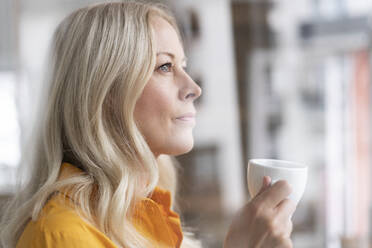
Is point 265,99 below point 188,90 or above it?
below

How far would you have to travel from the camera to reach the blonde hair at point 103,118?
844 mm

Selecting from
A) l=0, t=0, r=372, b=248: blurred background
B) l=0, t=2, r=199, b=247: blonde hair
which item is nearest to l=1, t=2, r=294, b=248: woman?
l=0, t=2, r=199, b=247: blonde hair

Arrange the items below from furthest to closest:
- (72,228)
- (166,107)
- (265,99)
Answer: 1. (265,99)
2. (166,107)
3. (72,228)

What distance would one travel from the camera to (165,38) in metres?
0.94

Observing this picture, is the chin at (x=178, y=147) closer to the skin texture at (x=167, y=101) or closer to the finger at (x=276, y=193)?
the skin texture at (x=167, y=101)

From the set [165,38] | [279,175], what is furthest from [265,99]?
[279,175]

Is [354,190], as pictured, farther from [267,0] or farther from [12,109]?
[12,109]

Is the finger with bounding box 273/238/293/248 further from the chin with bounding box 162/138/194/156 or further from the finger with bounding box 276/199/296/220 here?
the chin with bounding box 162/138/194/156

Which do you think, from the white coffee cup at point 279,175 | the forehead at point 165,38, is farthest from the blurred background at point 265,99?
the white coffee cup at point 279,175

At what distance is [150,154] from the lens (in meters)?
0.91

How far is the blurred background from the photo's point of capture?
229cm

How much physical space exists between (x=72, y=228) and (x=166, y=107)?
11.6 inches

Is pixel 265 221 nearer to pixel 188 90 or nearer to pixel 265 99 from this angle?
pixel 188 90

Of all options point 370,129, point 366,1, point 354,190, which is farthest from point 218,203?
point 366,1
